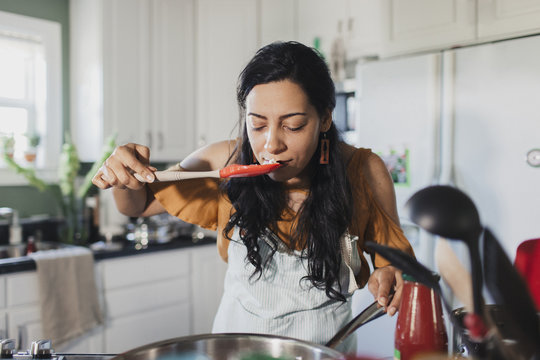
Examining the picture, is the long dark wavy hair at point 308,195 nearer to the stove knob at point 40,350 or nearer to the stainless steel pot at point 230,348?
the stainless steel pot at point 230,348

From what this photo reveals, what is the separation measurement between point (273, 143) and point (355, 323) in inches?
14.6

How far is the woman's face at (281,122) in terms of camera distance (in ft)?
3.06

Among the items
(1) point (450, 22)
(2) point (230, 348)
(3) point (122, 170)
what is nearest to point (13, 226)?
(3) point (122, 170)

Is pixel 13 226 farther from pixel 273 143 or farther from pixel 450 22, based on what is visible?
pixel 450 22

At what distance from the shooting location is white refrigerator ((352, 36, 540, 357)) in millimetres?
1698

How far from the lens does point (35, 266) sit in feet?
6.73

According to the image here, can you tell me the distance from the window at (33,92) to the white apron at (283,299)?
80.7 inches

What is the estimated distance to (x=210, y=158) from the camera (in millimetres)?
1199

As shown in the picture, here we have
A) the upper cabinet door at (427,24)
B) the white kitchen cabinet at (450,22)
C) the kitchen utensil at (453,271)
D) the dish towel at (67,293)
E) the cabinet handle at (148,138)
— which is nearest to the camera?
the kitchen utensil at (453,271)

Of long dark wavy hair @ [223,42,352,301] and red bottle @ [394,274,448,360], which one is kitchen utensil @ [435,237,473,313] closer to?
red bottle @ [394,274,448,360]

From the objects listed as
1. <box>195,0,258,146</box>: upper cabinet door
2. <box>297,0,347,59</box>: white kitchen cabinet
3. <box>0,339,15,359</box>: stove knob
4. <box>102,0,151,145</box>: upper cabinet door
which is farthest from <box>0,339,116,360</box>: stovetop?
<box>195,0,258,146</box>: upper cabinet door

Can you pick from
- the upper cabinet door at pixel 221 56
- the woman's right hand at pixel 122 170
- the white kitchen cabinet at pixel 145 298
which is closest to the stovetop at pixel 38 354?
the woman's right hand at pixel 122 170

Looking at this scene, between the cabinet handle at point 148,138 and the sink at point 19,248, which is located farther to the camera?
the cabinet handle at point 148,138

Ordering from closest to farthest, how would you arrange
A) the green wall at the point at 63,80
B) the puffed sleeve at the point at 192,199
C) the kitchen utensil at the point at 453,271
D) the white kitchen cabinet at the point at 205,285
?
the kitchen utensil at the point at 453,271 → the puffed sleeve at the point at 192,199 → the green wall at the point at 63,80 → the white kitchen cabinet at the point at 205,285
